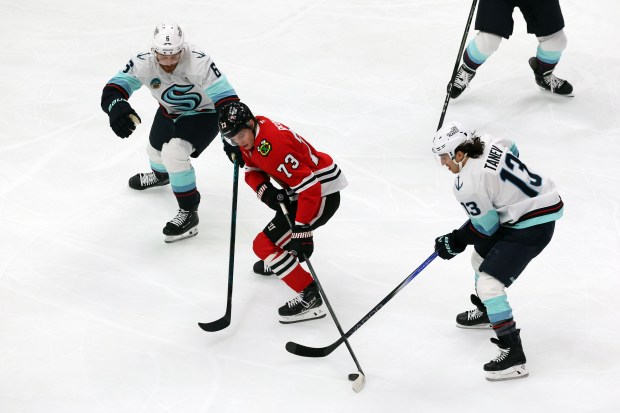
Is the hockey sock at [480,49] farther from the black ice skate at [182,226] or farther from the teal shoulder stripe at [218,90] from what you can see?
the black ice skate at [182,226]

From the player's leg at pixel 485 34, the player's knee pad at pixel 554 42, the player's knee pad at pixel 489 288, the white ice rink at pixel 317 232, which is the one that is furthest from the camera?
the player's knee pad at pixel 554 42

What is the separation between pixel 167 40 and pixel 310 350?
4.90ft

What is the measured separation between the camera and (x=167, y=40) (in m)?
3.86

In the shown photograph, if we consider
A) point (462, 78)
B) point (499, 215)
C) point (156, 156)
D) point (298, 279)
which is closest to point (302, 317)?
point (298, 279)

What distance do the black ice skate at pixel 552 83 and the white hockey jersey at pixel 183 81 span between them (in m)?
2.15

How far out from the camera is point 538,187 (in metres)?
3.16

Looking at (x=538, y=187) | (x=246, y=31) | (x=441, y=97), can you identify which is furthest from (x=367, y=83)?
(x=538, y=187)

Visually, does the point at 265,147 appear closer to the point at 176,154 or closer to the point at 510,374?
the point at 176,154

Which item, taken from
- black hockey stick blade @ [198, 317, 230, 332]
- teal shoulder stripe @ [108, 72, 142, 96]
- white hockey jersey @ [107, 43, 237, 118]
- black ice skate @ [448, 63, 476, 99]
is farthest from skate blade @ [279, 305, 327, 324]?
black ice skate @ [448, 63, 476, 99]

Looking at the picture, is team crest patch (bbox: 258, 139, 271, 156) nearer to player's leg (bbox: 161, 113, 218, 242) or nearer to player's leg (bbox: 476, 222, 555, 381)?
player's leg (bbox: 161, 113, 218, 242)

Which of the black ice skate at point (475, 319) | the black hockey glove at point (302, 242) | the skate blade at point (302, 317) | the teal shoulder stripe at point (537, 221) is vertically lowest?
the skate blade at point (302, 317)

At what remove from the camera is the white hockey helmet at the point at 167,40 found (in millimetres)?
3859

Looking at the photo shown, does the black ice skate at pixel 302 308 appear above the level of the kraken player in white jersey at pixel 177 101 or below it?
below

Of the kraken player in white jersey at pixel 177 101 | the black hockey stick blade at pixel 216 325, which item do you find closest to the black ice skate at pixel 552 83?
the kraken player in white jersey at pixel 177 101
